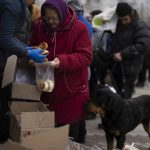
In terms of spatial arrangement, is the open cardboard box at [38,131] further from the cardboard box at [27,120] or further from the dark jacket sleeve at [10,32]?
the dark jacket sleeve at [10,32]

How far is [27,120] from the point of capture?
Result: 14.4ft

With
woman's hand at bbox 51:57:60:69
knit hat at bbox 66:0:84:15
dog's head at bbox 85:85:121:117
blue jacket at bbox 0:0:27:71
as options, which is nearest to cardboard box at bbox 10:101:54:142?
woman's hand at bbox 51:57:60:69

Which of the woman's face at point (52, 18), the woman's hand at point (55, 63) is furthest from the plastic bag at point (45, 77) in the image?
the woman's face at point (52, 18)

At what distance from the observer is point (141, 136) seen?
24.4 ft

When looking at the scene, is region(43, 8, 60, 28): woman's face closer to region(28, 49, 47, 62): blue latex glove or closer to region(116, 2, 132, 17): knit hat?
region(28, 49, 47, 62): blue latex glove

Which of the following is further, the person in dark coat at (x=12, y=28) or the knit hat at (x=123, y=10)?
the knit hat at (x=123, y=10)

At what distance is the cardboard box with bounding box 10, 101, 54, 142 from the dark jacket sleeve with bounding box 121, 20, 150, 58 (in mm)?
2594

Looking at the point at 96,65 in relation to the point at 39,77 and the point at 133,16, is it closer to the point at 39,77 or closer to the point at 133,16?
the point at 133,16

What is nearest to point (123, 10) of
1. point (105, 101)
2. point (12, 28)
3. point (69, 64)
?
point (105, 101)

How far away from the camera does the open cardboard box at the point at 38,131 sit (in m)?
4.36

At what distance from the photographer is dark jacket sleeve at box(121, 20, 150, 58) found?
23.3 ft

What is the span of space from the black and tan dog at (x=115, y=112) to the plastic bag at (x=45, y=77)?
2.81 ft

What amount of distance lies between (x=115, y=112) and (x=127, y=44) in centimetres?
171

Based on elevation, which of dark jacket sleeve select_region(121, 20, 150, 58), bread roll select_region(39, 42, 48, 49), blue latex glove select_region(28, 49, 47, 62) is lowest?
dark jacket sleeve select_region(121, 20, 150, 58)
